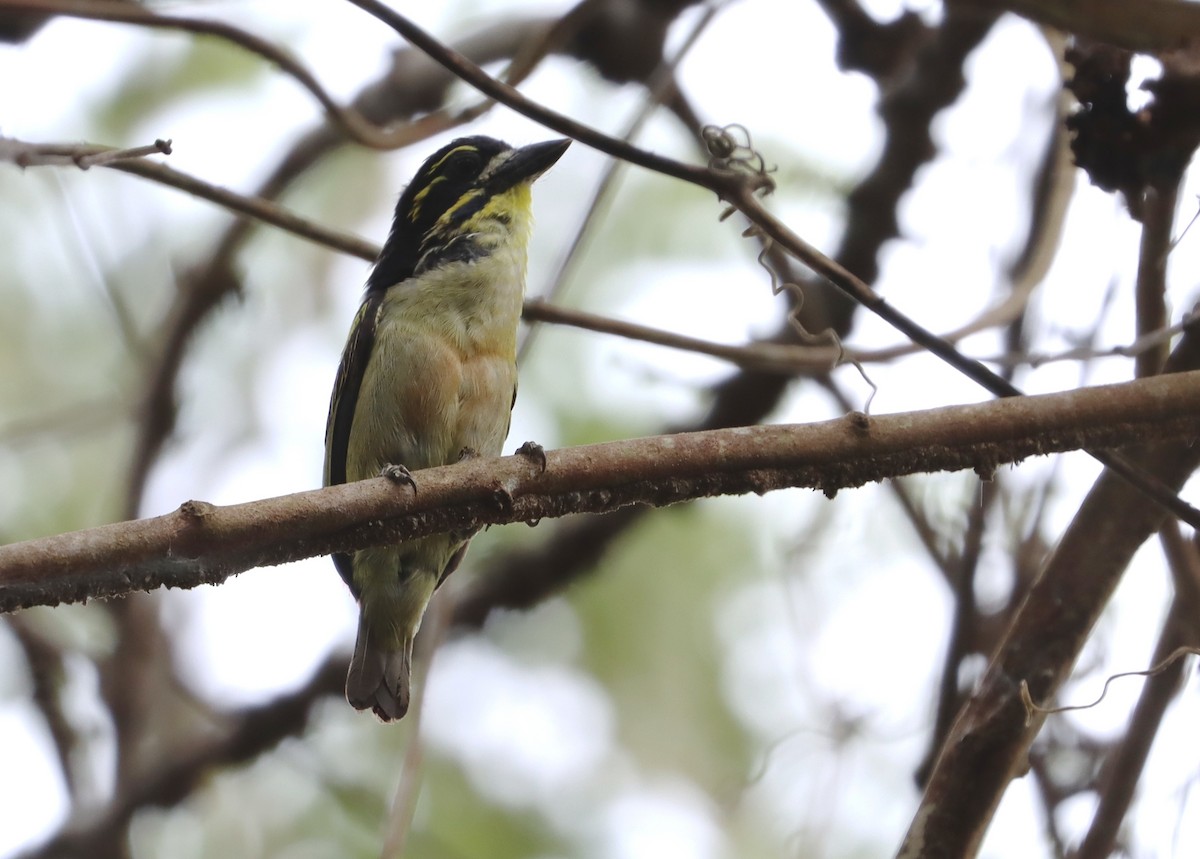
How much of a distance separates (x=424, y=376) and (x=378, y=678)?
3.08 ft

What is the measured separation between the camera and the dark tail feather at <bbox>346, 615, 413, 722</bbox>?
12.8 feet

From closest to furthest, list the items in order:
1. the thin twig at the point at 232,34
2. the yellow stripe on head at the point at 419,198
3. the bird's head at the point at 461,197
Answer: the thin twig at the point at 232,34, the bird's head at the point at 461,197, the yellow stripe on head at the point at 419,198

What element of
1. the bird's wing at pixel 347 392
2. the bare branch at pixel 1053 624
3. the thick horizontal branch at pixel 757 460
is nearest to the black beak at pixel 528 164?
the bird's wing at pixel 347 392

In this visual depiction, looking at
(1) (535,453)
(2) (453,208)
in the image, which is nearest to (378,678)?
(2) (453,208)

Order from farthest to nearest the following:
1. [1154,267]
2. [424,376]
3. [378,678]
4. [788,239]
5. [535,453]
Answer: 1. [378,678]
2. [424,376]
3. [1154,267]
4. [788,239]
5. [535,453]

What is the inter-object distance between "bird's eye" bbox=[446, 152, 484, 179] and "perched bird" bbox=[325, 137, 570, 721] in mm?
96

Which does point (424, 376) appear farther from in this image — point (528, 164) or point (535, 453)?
point (535, 453)

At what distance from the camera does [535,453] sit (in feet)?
7.84

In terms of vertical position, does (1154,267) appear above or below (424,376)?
below

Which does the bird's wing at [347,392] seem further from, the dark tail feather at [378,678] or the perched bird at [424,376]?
the dark tail feather at [378,678]

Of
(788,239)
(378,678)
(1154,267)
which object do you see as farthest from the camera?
(378,678)

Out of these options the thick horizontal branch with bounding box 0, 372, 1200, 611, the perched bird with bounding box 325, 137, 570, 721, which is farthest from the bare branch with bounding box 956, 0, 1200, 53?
the perched bird with bounding box 325, 137, 570, 721

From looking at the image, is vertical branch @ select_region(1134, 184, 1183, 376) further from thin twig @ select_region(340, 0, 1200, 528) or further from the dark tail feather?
the dark tail feather

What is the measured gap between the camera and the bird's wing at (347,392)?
3.99 m
